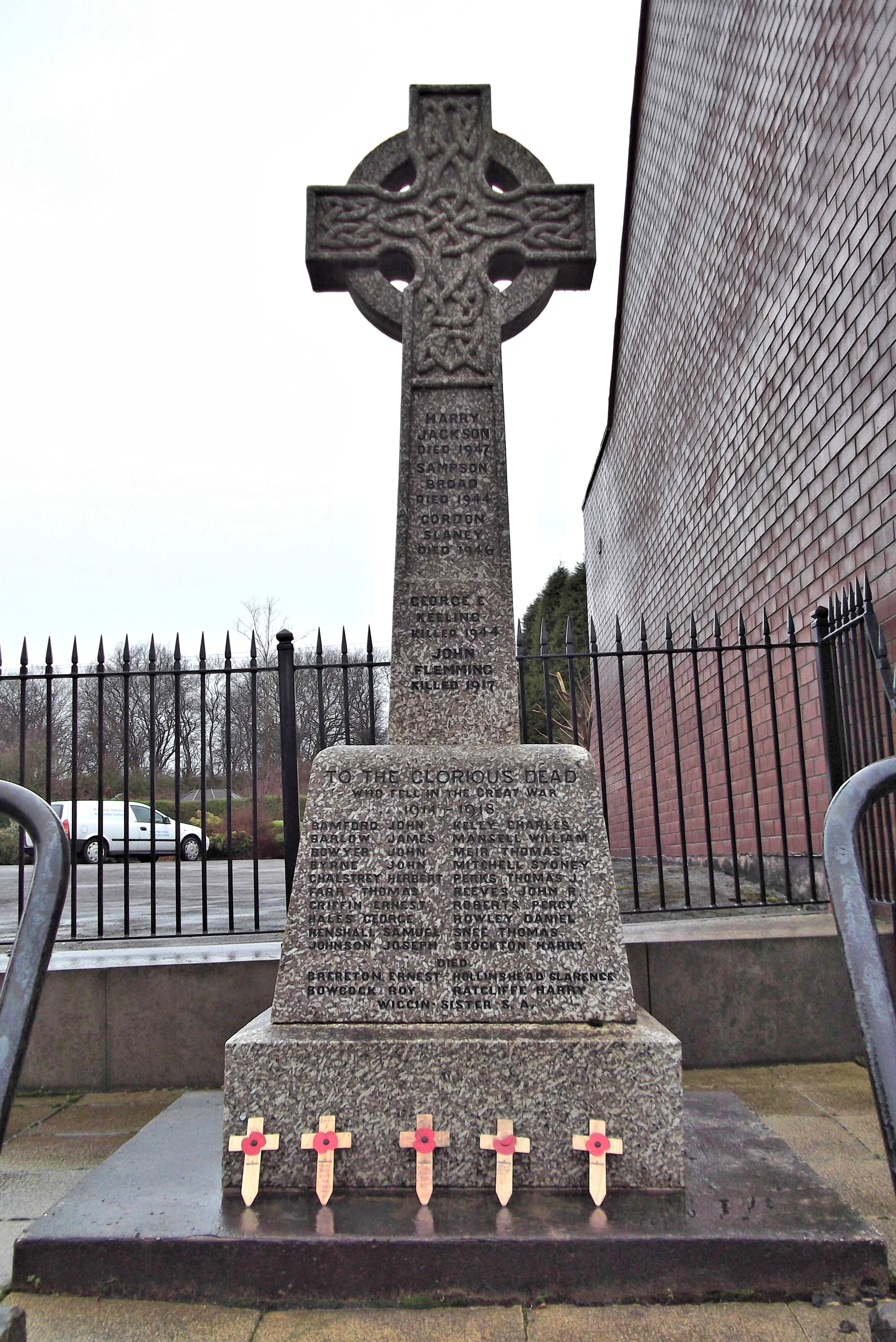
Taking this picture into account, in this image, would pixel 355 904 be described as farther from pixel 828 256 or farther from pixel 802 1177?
pixel 828 256

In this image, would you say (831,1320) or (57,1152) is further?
(57,1152)

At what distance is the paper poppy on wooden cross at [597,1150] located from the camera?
7.43ft

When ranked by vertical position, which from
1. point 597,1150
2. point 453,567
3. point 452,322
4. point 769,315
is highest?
point 769,315

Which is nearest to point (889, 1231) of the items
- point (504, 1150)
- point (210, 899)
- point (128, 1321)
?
point (504, 1150)

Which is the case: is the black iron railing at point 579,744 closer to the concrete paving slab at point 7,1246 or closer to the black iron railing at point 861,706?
the black iron railing at point 861,706

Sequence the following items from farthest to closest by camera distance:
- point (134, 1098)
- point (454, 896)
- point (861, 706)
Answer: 1. point (861, 706)
2. point (134, 1098)
3. point (454, 896)

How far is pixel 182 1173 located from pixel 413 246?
3347 millimetres

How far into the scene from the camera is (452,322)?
3344 millimetres

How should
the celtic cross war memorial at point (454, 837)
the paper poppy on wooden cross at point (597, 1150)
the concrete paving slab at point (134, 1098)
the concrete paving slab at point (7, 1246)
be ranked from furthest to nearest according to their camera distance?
the concrete paving slab at point (134, 1098)
the celtic cross war memorial at point (454, 837)
the paper poppy on wooden cross at point (597, 1150)
the concrete paving slab at point (7, 1246)

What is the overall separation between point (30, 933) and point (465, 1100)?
50.4 inches

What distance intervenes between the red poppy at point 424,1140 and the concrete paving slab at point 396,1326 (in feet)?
1.22

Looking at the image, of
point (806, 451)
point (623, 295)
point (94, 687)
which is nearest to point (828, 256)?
point (806, 451)

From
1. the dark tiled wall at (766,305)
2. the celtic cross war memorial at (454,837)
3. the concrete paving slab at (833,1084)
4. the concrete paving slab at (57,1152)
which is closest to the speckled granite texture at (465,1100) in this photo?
the celtic cross war memorial at (454,837)

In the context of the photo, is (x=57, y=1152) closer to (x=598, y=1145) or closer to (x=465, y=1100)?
(x=465, y=1100)
